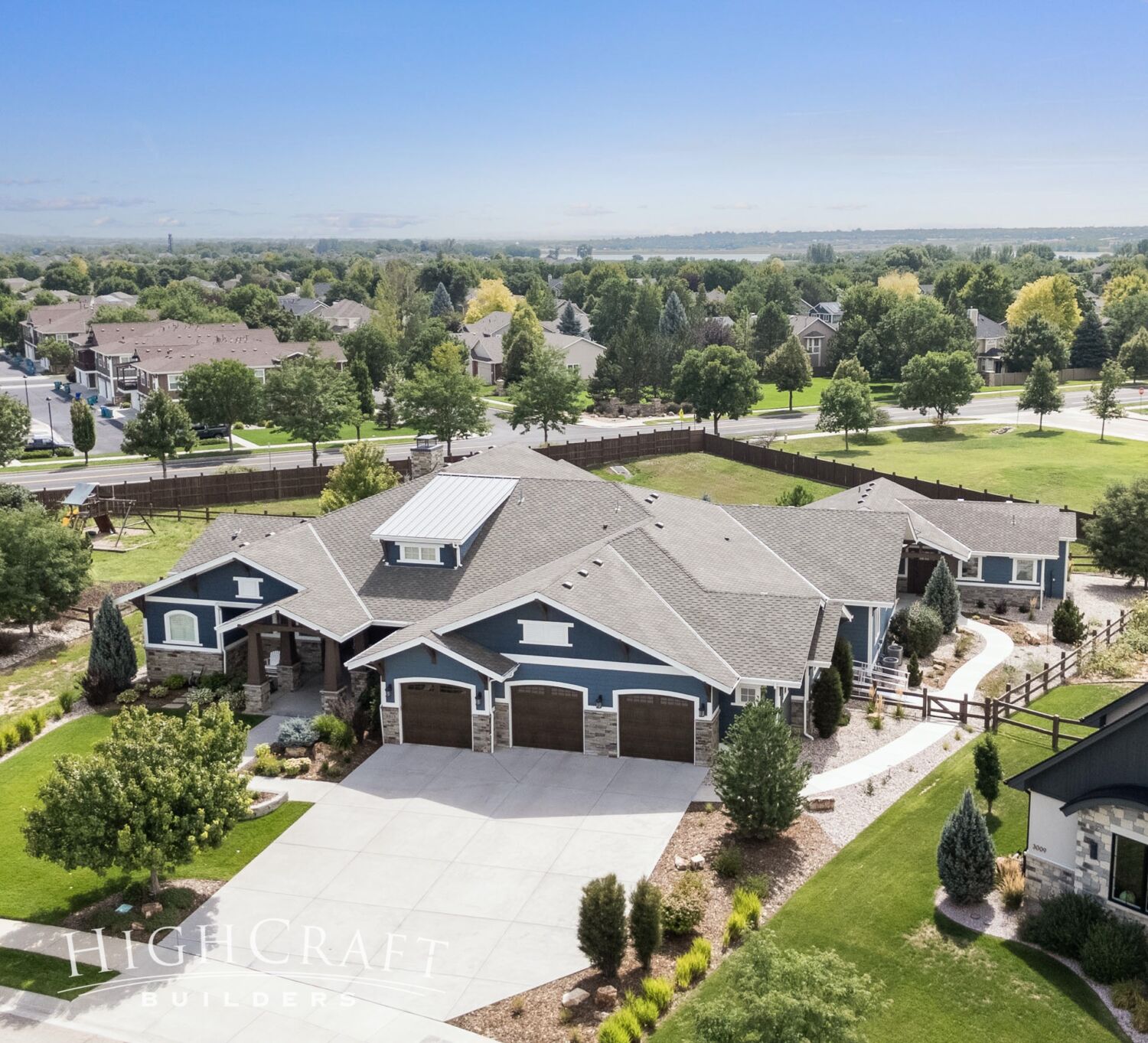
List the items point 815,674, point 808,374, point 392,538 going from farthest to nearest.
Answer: point 808,374 < point 392,538 < point 815,674

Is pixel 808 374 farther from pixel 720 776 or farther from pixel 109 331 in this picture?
pixel 720 776

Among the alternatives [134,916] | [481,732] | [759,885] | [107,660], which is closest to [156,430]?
[107,660]

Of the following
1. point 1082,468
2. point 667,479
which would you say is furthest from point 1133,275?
point 667,479

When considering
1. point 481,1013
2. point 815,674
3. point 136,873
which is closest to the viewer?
point 481,1013

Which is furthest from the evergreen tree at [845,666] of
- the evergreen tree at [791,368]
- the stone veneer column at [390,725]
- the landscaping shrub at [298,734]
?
the evergreen tree at [791,368]

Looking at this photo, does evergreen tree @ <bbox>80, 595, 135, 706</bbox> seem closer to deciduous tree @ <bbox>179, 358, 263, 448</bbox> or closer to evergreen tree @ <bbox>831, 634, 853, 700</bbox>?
evergreen tree @ <bbox>831, 634, 853, 700</bbox>

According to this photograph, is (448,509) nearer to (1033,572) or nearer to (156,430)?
(1033,572)
